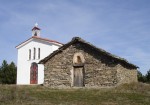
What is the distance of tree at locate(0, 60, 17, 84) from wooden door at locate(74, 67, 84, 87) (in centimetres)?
→ 2089

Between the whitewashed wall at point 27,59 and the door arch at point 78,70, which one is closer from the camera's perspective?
the door arch at point 78,70

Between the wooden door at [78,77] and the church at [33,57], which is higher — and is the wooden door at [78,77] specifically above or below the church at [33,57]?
below

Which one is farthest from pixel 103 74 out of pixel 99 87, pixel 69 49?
pixel 69 49

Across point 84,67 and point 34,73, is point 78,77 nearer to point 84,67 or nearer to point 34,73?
point 84,67

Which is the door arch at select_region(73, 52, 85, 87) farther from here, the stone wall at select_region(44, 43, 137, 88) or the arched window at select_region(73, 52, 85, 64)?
the stone wall at select_region(44, 43, 137, 88)

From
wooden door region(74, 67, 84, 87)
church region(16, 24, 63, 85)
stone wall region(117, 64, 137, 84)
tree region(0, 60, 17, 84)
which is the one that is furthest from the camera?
tree region(0, 60, 17, 84)

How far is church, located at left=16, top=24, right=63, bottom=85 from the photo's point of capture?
38.9 meters

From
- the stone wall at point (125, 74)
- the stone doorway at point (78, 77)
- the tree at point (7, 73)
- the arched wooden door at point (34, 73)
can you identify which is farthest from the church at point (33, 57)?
the stone wall at point (125, 74)

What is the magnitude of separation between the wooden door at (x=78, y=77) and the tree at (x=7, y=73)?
2089cm

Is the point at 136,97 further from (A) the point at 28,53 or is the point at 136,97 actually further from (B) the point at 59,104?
(A) the point at 28,53

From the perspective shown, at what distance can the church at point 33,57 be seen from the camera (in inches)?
1532

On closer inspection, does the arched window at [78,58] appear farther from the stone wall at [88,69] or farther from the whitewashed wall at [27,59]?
the whitewashed wall at [27,59]

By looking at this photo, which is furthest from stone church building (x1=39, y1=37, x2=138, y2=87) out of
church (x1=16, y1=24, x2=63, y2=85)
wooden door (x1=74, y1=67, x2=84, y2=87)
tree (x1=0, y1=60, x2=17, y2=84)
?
tree (x1=0, y1=60, x2=17, y2=84)

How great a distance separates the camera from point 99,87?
24625 millimetres
